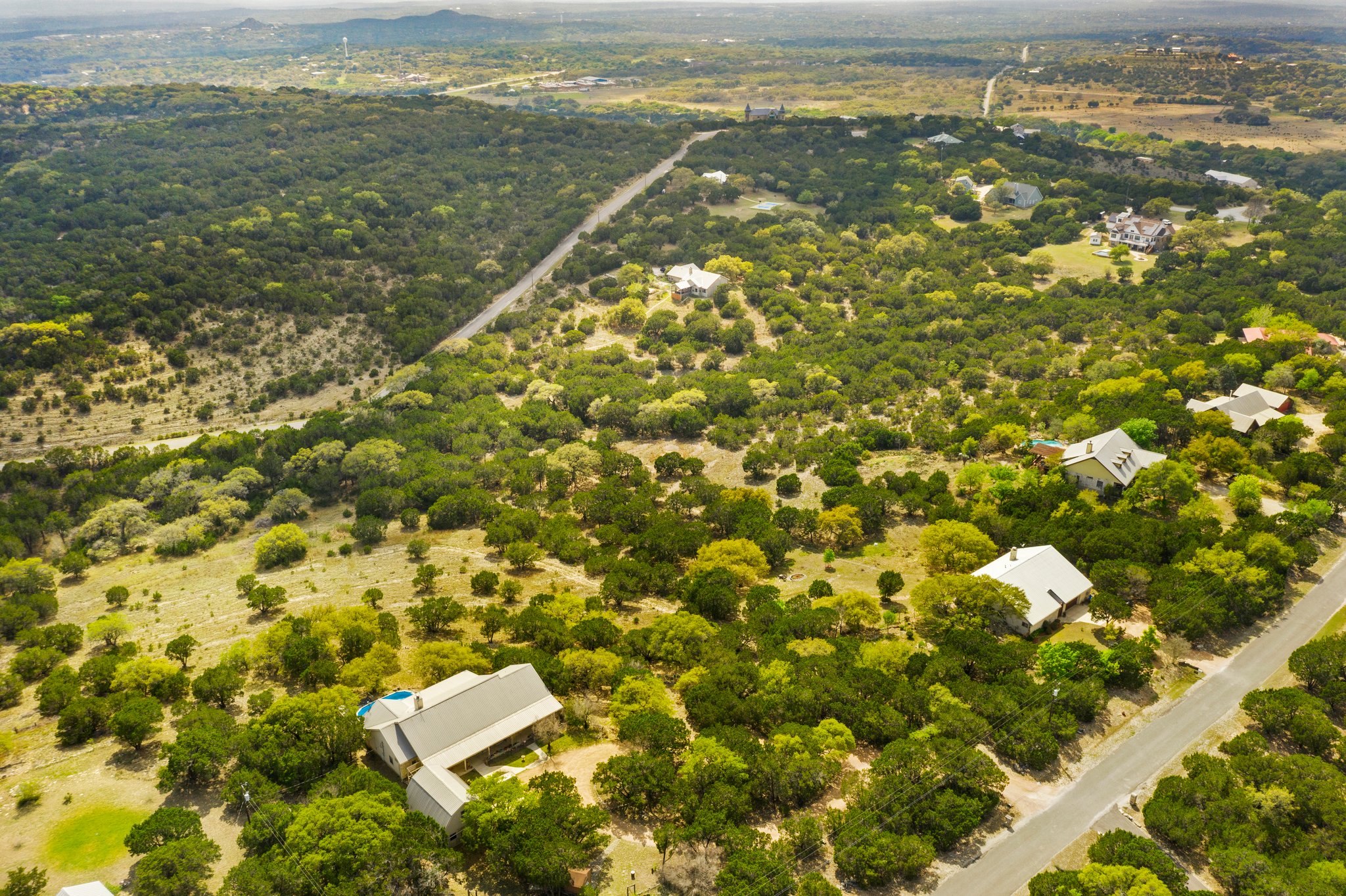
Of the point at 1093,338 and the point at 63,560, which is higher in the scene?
the point at 1093,338

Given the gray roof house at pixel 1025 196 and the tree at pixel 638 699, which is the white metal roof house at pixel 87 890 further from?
the gray roof house at pixel 1025 196

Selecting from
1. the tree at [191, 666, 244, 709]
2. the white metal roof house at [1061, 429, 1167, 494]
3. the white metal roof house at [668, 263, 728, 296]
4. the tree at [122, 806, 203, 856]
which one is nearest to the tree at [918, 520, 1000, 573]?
the white metal roof house at [1061, 429, 1167, 494]

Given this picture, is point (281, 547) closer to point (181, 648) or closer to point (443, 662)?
point (181, 648)

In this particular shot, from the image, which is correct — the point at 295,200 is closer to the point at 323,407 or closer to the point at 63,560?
the point at 323,407

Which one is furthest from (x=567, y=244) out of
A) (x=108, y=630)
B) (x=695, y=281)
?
(x=108, y=630)

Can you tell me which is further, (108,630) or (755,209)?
(755,209)

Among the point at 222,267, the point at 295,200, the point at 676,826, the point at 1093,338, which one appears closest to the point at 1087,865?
the point at 676,826

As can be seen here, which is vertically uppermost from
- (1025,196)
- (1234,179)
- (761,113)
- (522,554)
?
(761,113)
